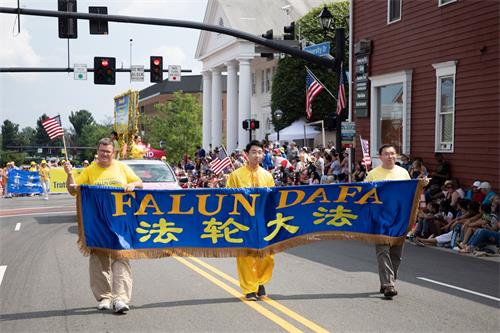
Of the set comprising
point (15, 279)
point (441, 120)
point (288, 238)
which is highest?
point (441, 120)

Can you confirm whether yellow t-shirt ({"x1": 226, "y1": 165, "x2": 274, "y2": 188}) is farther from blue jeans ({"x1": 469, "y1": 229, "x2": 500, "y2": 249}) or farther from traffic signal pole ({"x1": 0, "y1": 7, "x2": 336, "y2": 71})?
traffic signal pole ({"x1": 0, "y1": 7, "x2": 336, "y2": 71})

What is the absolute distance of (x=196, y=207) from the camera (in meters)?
9.22

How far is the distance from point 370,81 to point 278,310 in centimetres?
1726

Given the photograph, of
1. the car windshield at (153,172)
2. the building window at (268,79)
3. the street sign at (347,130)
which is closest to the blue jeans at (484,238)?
the street sign at (347,130)

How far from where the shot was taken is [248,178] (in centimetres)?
941

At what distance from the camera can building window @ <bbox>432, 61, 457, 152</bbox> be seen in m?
20.0

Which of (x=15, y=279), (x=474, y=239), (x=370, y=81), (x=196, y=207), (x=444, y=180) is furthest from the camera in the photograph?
(x=370, y=81)

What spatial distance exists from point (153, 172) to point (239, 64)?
110 feet

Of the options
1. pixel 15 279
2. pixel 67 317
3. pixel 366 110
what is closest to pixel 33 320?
pixel 67 317

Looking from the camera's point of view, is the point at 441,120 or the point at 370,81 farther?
the point at 370,81

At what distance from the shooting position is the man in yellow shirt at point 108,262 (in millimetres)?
8320

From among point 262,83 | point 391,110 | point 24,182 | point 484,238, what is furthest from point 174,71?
point 484,238

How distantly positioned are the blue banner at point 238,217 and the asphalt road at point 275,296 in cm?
68

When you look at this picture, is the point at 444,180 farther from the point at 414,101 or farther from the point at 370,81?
the point at 370,81
